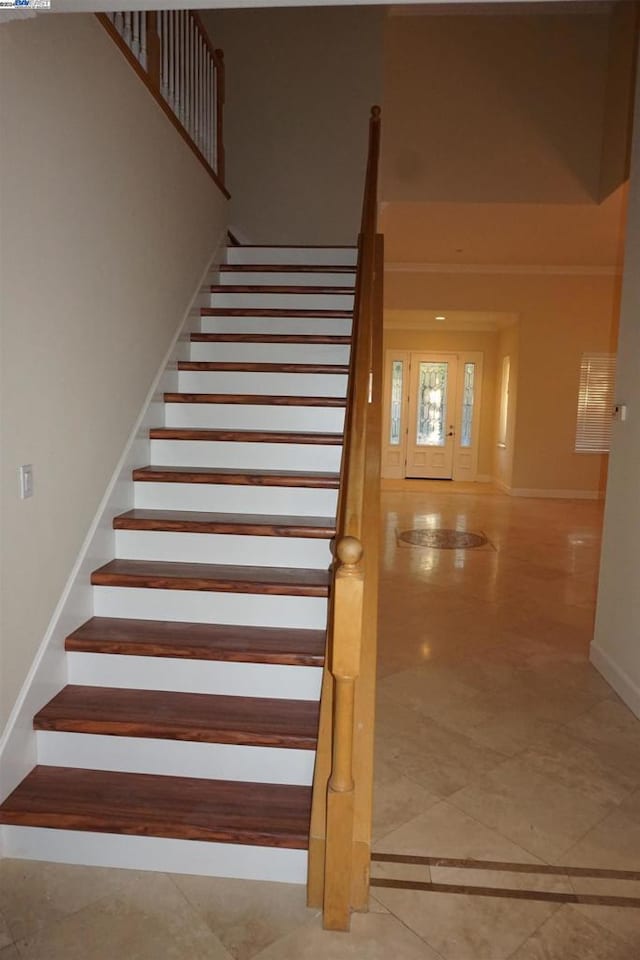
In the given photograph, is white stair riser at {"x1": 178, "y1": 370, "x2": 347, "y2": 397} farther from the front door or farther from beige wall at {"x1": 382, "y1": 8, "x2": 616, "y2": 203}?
the front door

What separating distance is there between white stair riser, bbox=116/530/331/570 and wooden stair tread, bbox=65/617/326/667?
0.32 meters

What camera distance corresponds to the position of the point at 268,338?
3.74 metres

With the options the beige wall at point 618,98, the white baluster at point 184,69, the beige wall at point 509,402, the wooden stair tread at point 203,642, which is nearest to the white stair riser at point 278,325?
the white baluster at point 184,69

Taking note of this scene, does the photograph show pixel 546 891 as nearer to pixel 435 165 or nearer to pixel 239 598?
pixel 239 598

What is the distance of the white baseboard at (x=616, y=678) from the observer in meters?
2.98

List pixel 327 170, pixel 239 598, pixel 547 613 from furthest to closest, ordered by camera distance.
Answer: pixel 327 170 < pixel 547 613 < pixel 239 598

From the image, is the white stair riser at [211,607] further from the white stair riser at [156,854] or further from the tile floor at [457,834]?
the white stair riser at [156,854]

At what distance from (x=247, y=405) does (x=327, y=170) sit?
134 inches

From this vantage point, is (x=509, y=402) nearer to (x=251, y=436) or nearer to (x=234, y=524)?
(x=251, y=436)

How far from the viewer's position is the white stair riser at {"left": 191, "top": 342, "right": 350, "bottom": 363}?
3752 millimetres

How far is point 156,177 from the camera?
3227mm

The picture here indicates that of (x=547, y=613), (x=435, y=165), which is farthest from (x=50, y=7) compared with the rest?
(x=435, y=165)

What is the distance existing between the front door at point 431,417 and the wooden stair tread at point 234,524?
843 centimetres

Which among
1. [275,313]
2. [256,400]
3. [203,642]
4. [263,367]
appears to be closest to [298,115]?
[275,313]
